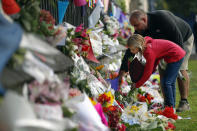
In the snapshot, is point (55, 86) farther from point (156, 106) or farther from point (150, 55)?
point (156, 106)

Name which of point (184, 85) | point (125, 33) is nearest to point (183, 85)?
point (184, 85)

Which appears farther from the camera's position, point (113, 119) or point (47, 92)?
point (113, 119)

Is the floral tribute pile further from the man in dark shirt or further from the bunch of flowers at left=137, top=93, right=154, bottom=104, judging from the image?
the man in dark shirt

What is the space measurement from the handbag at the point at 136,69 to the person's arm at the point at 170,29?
85cm

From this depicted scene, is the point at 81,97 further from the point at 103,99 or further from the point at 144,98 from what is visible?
the point at 144,98

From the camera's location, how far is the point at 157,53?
541 cm

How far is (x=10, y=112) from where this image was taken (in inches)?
95.3

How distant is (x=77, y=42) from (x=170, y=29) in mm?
2040

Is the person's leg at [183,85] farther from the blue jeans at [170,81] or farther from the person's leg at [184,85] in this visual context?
the blue jeans at [170,81]

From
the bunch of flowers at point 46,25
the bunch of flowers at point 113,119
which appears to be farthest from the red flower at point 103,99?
the bunch of flowers at point 46,25

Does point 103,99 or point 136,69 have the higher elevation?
point 103,99

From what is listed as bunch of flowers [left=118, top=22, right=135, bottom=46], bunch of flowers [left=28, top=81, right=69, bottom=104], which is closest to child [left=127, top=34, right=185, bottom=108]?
bunch of flowers [left=28, top=81, right=69, bottom=104]

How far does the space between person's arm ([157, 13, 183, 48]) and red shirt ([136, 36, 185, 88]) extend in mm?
350

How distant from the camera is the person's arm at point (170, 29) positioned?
235 inches
